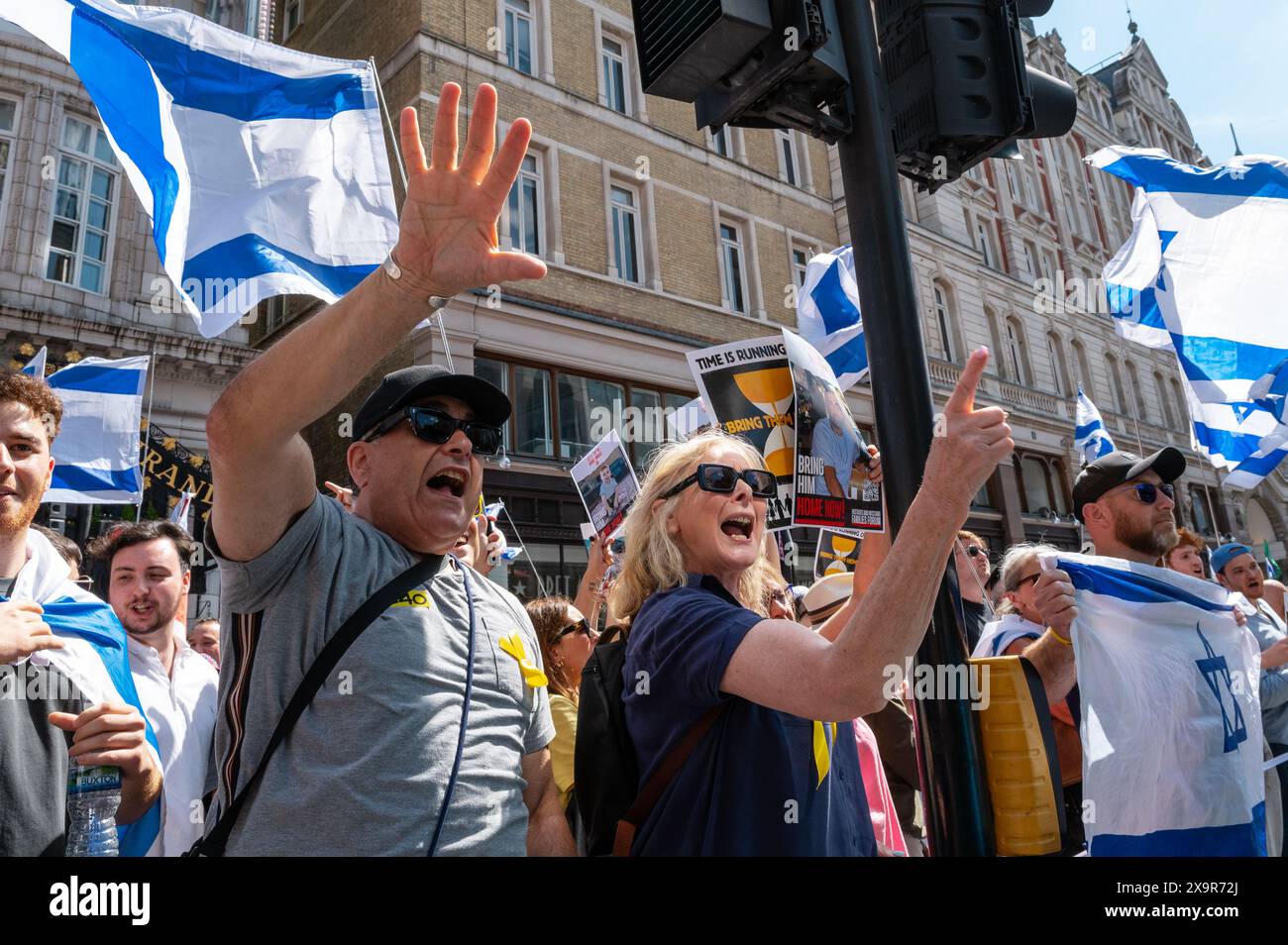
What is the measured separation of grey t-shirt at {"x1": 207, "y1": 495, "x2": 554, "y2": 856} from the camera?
5.34 feet

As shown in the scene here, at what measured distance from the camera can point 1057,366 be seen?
25.8 m

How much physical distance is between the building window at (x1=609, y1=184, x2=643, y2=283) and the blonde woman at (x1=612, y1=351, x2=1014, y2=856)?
13.4 metres

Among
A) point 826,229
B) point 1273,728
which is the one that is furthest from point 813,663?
point 826,229

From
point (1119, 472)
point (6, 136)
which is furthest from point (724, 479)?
point (6, 136)

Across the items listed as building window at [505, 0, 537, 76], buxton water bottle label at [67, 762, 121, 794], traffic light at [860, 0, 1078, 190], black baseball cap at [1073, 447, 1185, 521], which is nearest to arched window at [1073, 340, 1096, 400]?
building window at [505, 0, 537, 76]

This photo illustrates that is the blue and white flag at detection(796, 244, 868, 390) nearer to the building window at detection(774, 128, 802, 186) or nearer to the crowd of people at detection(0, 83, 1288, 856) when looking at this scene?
the crowd of people at detection(0, 83, 1288, 856)

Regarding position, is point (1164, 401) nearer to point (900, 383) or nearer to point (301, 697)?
point (900, 383)

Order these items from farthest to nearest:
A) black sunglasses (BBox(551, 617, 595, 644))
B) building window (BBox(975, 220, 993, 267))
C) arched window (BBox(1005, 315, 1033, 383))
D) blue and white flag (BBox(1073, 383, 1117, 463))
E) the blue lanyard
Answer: building window (BBox(975, 220, 993, 267)), arched window (BBox(1005, 315, 1033, 383)), blue and white flag (BBox(1073, 383, 1117, 463)), black sunglasses (BBox(551, 617, 595, 644)), the blue lanyard

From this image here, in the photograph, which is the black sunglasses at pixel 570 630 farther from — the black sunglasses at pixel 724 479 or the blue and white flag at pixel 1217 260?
the blue and white flag at pixel 1217 260

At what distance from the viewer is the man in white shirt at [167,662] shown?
2924mm

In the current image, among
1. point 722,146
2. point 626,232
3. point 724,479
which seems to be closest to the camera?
point 724,479

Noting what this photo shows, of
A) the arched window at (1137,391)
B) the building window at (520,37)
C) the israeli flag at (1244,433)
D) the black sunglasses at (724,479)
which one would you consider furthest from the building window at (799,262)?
the black sunglasses at (724,479)

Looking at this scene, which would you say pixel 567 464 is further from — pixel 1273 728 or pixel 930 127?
pixel 930 127

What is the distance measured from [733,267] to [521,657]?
53.4 feet
